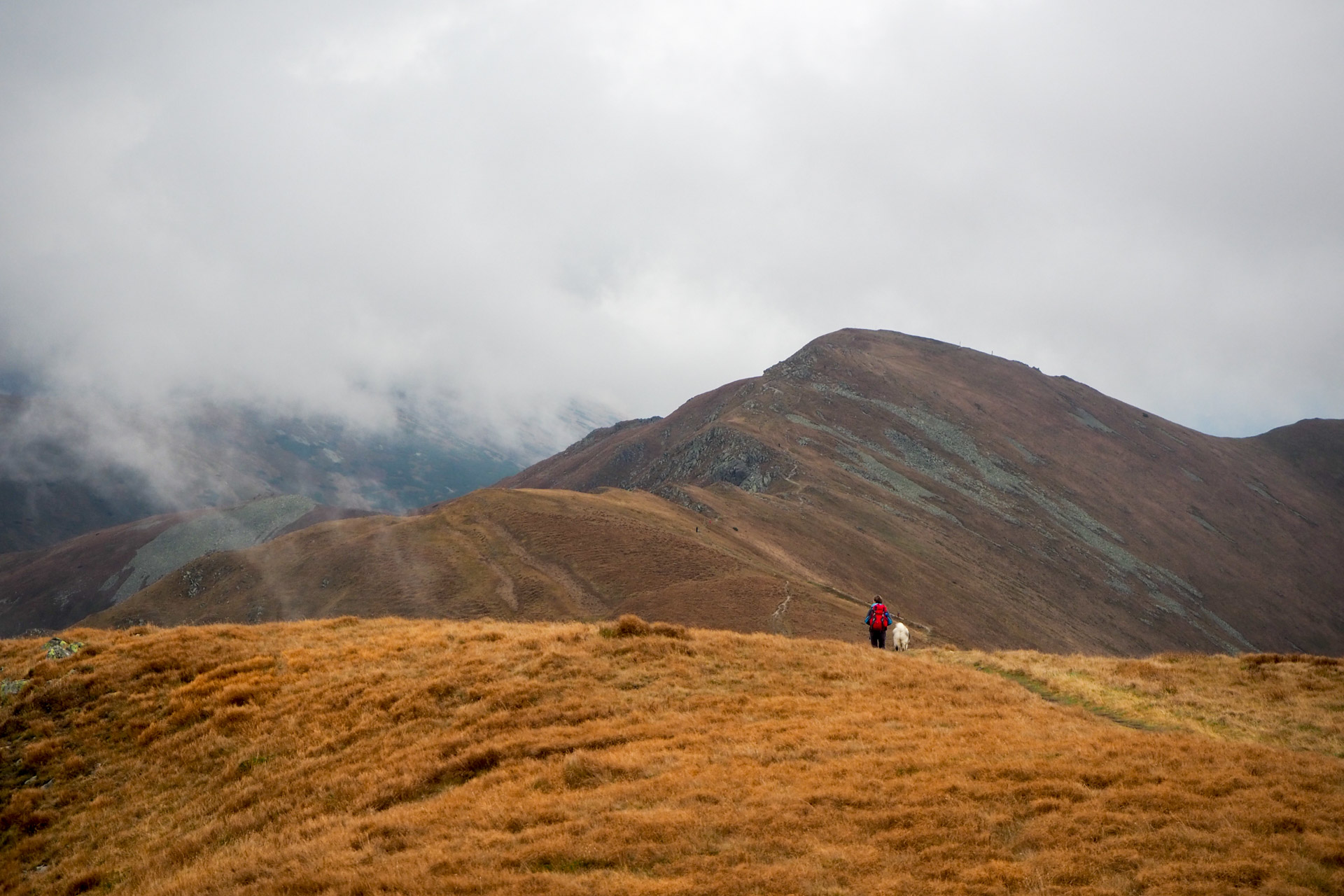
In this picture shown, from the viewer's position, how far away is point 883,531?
80125 millimetres

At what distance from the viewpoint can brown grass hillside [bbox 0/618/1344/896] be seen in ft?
32.1

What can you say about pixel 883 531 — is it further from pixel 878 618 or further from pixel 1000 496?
pixel 878 618

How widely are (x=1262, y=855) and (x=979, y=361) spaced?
17731 cm

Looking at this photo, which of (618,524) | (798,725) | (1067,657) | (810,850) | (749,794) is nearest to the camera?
(810,850)

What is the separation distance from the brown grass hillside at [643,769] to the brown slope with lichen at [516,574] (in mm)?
23263

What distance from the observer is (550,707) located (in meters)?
16.7

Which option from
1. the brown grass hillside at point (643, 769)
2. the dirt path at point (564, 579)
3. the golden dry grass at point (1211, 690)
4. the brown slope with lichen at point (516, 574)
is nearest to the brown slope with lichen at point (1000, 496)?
the brown slope with lichen at point (516, 574)

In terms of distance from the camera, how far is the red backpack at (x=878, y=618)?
26625 mm

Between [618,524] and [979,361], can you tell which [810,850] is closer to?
[618,524]

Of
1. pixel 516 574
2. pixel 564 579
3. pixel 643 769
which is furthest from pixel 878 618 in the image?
pixel 516 574

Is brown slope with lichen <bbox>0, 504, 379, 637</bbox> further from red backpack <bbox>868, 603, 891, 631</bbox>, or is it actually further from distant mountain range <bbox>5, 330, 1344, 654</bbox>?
red backpack <bbox>868, 603, 891, 631</bbox>

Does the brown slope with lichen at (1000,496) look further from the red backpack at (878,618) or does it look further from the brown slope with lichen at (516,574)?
the red backpack at (878,618)

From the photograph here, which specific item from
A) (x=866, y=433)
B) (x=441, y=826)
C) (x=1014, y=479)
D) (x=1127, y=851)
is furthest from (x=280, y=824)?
(x=1014, y=479)

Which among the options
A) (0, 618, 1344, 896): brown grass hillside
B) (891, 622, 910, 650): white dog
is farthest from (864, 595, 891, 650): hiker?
(0, 618, 1344, 896): brown grass hillside
